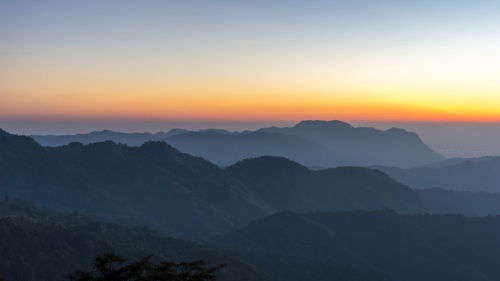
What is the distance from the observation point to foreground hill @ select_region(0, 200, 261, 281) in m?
117

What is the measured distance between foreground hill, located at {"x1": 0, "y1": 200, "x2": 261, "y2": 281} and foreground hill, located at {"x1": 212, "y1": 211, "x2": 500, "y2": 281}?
79.7ft

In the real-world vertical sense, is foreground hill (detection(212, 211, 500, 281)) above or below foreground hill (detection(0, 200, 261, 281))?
below

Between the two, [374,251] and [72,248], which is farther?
[374,251]

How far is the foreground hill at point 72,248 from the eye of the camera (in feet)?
384

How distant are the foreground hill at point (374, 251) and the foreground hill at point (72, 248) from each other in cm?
2428

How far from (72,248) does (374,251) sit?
13174 cm

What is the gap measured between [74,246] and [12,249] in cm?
1785

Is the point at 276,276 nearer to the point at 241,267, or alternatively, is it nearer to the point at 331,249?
the point at 241,267

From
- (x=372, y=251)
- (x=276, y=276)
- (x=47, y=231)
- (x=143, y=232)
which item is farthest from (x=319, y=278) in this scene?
(x=47, y=231)

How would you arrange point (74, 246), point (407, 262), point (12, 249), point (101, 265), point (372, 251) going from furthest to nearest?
point (372, 251) → point (407, 262) → point (74, 246) → point (12, 249) → point (101, 265)

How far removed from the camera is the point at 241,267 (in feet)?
438

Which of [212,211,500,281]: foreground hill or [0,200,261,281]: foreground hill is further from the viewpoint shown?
[212,211,500,281]: foreground hill

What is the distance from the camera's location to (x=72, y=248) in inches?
5074

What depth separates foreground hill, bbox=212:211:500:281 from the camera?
15600 centimetres
